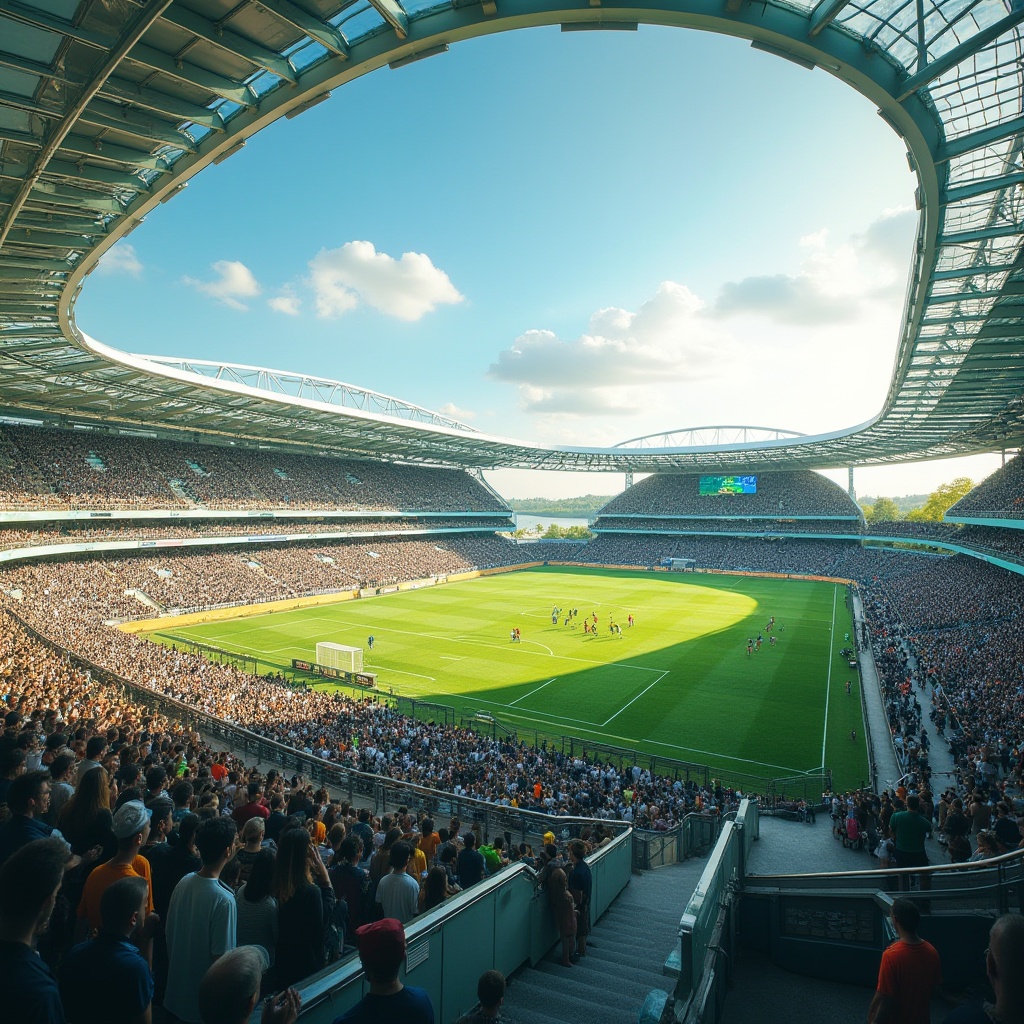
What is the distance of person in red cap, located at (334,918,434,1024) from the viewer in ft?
8.57

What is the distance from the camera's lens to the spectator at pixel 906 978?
12.0ft

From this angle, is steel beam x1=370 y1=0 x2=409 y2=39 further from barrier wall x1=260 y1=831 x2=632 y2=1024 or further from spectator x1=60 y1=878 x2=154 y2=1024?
barrier wall x1=260 y1=831 x2=632 y2=1024

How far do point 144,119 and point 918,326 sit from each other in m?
22.4

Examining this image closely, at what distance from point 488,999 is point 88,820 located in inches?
136

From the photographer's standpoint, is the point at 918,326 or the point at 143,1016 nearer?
the point at 143,1016

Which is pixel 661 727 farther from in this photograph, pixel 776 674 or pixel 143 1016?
pixel 143 1016

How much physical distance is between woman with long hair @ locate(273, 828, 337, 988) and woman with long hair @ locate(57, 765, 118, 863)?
5.73 ft

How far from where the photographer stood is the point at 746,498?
3243 inches

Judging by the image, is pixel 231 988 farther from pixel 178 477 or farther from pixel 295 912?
pixel 178 477

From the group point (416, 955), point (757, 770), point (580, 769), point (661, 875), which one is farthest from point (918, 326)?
point (416, 955)

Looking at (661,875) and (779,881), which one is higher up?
(779,881)

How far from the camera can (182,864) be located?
4.24 meters

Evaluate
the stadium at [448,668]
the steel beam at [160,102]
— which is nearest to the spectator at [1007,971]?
the stadium at [448,668]

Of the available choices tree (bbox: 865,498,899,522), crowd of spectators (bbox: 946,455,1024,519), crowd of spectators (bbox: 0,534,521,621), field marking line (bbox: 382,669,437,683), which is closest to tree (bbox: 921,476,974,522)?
tree (bbox: 865,498,899,522)
